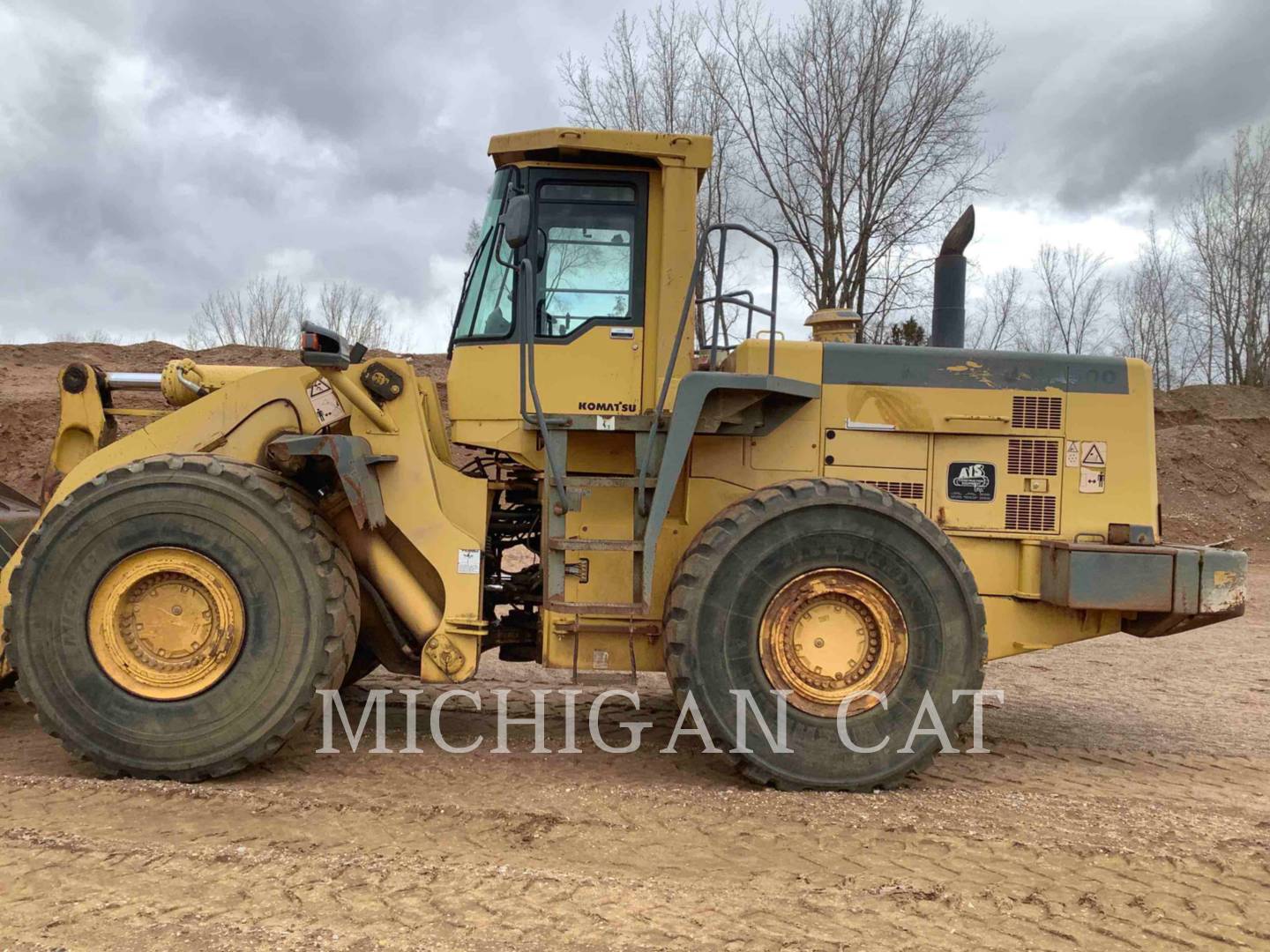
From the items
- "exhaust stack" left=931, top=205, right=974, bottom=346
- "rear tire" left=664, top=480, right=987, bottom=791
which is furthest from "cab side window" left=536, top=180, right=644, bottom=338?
"exhaust stack" left=931, top=205, right=974, bottom=346

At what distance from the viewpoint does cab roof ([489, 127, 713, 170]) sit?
471 cm

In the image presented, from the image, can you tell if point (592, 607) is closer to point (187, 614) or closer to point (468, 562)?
point (468, 562)

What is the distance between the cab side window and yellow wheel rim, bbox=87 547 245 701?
1.97 m

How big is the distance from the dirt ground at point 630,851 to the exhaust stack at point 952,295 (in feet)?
7.49

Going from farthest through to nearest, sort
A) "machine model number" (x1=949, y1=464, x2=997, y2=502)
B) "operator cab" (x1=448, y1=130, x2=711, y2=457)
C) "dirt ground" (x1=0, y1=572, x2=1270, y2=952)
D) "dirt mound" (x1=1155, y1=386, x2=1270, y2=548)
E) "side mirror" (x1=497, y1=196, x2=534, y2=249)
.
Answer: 1. "dirt mound" (x1=1155, y1=386, x2=1270, y2=548)
2. "machine model number" (x1=949, y1=464, x2=997, y2=502)
3. "operator cab" (x1=448, y1=130, x2=711, y2=457)
4. "side mirror" (x1=497, y1=196, x2=534, y2=249)
5. "dirt ground" (x1=0, y1=572, x2=1270, y2=952)

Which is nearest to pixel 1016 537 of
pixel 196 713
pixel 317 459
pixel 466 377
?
pixel 466 377

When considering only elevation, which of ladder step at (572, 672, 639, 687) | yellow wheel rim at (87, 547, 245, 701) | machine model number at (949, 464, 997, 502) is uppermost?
machine model number at (949, 464, 997, 502)

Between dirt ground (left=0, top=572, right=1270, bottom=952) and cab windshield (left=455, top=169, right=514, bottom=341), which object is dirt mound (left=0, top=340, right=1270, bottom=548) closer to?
cab windshield (left=455, top=169, right=514, bottom=341)

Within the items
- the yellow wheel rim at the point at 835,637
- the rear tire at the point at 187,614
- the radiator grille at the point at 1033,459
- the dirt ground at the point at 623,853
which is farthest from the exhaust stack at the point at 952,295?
the rear tire at the point at 187,614

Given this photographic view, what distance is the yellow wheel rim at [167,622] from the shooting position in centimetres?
431

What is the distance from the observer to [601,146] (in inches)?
186

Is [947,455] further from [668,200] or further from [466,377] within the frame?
[466,377]

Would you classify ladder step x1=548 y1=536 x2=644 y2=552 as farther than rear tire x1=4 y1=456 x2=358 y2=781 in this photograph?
Yes

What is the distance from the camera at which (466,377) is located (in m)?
4.88
